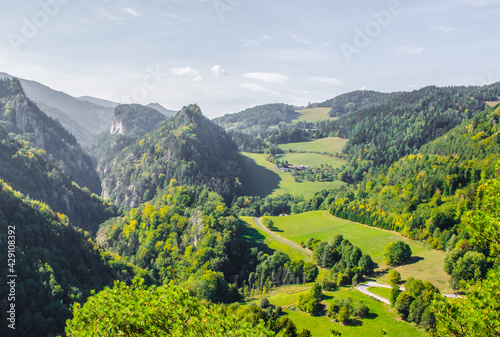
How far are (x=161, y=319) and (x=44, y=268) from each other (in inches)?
2833

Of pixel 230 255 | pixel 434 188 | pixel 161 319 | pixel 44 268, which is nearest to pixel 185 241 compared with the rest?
pixel 230 255

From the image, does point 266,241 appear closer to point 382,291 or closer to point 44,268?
point 382,291

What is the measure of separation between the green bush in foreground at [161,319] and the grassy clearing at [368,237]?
60424mm

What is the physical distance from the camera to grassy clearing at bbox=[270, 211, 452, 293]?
71312mm

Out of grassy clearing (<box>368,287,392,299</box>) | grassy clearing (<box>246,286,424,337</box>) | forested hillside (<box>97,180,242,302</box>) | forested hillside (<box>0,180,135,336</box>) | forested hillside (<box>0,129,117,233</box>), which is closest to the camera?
grassy clearing (<box>246,286,424,337</box>)

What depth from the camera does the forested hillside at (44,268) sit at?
2463 inches

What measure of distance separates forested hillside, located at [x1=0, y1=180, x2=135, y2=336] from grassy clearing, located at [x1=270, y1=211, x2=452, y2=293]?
60.6 metres

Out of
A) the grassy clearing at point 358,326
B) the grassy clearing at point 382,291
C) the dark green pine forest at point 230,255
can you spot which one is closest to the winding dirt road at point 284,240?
the dark green pine forest at point 230,255

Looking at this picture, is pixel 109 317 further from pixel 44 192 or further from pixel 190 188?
pixel 44 192

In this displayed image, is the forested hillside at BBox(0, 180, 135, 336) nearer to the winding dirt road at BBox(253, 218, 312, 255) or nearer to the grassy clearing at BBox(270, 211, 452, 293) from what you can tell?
the winding dirt road at BBox(253, 218, 312, 255)

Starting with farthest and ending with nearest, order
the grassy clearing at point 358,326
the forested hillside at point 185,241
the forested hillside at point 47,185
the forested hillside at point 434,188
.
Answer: the forested hillside at point 47,185 < the forested hillside at point 434,188 < the forested hillside at point 185,241 < the grassy clearing at point 358,326

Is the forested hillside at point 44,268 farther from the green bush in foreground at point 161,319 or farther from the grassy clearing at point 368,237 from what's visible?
the grassy clearing at point 368,237

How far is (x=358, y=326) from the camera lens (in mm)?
49219

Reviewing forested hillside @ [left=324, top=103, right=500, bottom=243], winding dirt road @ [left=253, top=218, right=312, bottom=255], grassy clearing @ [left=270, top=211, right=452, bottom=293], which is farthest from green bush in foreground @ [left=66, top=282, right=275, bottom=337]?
winding dirt road @ [left=253, top=218, right=312, bottom=255]
